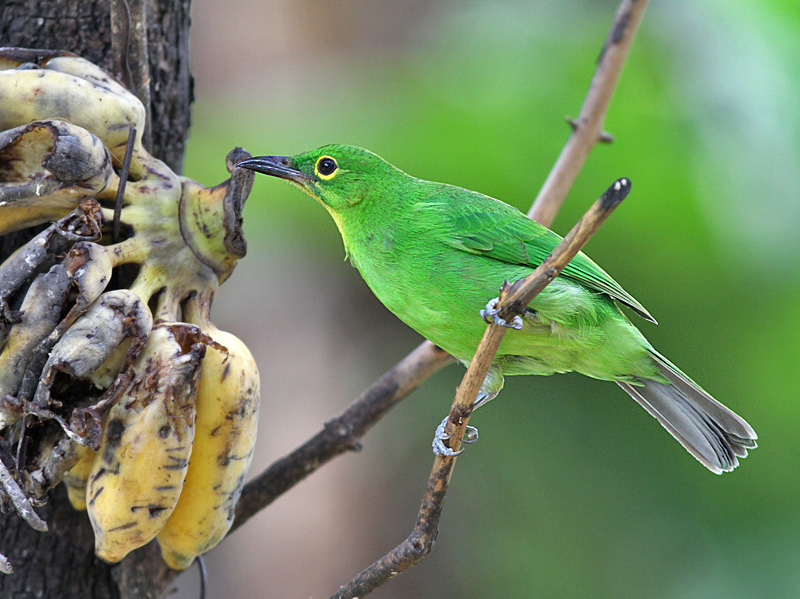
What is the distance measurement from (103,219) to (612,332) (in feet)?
5.38

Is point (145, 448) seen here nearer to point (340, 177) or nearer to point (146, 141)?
point (146, 141)

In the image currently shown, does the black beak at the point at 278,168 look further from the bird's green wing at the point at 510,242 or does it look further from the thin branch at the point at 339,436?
Answer: the thin branch at the point at 339,436

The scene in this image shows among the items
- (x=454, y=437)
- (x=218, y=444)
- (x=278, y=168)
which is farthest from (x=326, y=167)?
(x=454, y=437)

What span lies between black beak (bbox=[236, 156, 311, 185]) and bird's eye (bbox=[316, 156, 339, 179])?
0.05m

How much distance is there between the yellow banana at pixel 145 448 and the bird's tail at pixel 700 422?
164 centimetres

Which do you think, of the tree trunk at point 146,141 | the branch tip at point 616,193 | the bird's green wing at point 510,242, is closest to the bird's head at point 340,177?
the bird's green wing at point 510,242

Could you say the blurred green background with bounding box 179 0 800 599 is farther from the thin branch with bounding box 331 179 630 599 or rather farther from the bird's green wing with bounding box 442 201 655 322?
the thin branch with bounding box 331 179 630 599

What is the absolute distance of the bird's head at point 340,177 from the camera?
2.79m

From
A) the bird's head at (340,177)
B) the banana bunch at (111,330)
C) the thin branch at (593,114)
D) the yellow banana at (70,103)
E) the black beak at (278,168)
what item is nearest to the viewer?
the banana bunch at (111,330)

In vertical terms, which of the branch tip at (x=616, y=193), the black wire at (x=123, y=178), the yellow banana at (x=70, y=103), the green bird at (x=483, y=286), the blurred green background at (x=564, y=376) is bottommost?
the blurred green background at (x=564, y=376)

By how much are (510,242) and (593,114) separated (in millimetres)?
725

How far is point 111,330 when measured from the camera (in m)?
1.78

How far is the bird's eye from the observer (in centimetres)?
279

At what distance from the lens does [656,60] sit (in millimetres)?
5125
